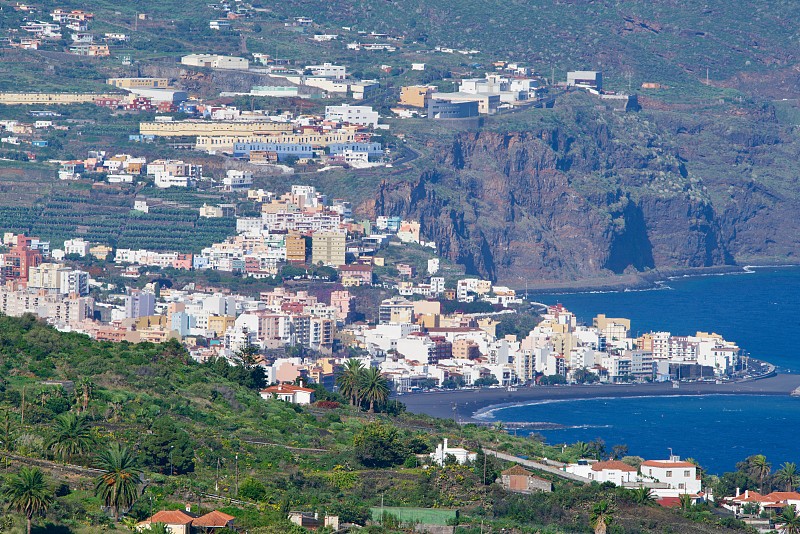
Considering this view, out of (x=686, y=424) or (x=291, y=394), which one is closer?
(x=291, y=394)

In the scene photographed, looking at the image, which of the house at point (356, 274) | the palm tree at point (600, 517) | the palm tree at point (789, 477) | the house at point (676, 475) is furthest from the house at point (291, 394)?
the house at point (356, 274)

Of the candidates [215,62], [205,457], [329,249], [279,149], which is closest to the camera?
[205,457]

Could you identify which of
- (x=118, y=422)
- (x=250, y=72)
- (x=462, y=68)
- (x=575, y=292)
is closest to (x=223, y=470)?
(x=118, y=422)

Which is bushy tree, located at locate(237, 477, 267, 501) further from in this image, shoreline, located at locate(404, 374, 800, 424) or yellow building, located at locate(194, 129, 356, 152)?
yellow building, located at locate(194, 129, 356, 152)

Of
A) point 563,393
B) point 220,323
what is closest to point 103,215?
point 220,323

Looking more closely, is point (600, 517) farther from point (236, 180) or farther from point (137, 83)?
point (137, 83)

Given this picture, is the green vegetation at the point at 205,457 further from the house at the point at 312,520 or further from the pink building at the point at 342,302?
the pink building at the point at 342,302

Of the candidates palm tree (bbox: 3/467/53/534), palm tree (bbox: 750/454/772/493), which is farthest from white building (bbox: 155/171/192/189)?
palm tree (bbox: 3/467/53/534)

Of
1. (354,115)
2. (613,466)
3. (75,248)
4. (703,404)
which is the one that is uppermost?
(354,115)
